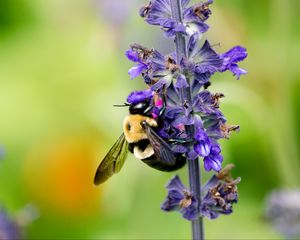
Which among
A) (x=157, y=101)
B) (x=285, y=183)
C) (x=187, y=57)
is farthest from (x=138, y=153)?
(x=285, y=183)

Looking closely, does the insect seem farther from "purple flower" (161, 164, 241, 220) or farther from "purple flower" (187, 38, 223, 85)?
"purple flower" (187, 38, 223, 85)

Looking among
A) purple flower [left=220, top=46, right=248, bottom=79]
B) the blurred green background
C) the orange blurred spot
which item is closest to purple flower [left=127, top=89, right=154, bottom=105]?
purple flower [left=220, top=46, right=248, bottom=79]

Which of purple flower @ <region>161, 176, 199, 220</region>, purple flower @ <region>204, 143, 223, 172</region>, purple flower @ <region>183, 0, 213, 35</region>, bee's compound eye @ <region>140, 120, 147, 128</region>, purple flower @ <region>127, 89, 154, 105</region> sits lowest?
purple flower @ <region>161, 176, 199, 220</region>

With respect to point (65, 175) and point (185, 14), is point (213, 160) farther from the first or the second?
point (65, 175)

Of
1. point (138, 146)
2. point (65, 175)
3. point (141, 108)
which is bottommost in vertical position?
point (138, 146)

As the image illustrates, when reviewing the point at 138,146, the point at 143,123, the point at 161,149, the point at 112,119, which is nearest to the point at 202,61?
the point at 161,149
